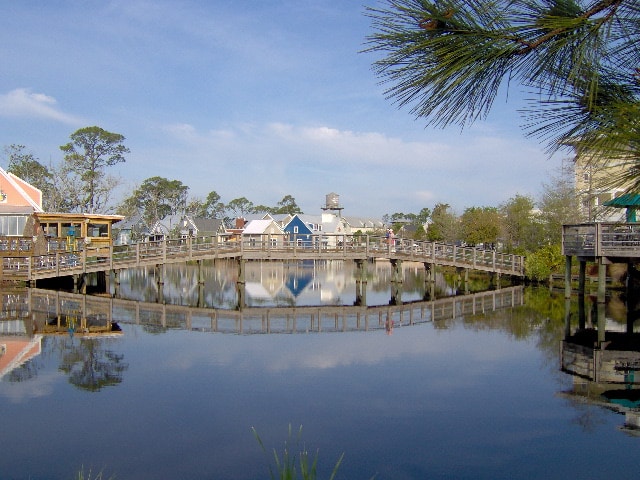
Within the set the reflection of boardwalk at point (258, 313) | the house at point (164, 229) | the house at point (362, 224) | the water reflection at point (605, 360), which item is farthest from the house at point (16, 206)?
the house at point (362, 224)

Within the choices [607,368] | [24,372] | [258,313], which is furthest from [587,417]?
[258,313]

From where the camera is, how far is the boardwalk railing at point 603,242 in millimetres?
20375

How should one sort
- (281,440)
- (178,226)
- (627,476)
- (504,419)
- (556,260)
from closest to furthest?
(627,476)
(281,440)
(504,419)
(556,260)
(178,226)

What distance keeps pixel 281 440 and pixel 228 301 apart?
686 inches

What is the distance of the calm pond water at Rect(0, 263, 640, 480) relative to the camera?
292 inches

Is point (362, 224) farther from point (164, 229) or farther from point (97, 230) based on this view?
point (97, 230)

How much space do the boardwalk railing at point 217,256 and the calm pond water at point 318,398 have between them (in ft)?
26.2

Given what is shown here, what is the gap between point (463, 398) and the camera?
10.4m

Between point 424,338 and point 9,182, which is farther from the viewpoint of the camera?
point 9,182

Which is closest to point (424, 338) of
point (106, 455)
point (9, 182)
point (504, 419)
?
point (504, 419)

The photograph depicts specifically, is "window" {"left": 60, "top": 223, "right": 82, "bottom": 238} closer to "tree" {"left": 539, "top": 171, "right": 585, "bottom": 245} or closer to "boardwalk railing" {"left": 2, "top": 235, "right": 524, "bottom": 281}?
"boardwalk railing" {"left": 2, "top": 235, "right": 524, "bottom": 281}

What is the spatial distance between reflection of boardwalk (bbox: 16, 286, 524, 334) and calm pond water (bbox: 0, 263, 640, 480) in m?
0.19

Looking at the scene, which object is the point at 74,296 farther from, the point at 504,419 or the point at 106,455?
the point at 504,419

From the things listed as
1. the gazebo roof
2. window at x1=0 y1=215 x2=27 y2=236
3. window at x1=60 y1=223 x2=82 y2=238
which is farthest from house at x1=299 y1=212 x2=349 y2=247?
the gazebo roof
